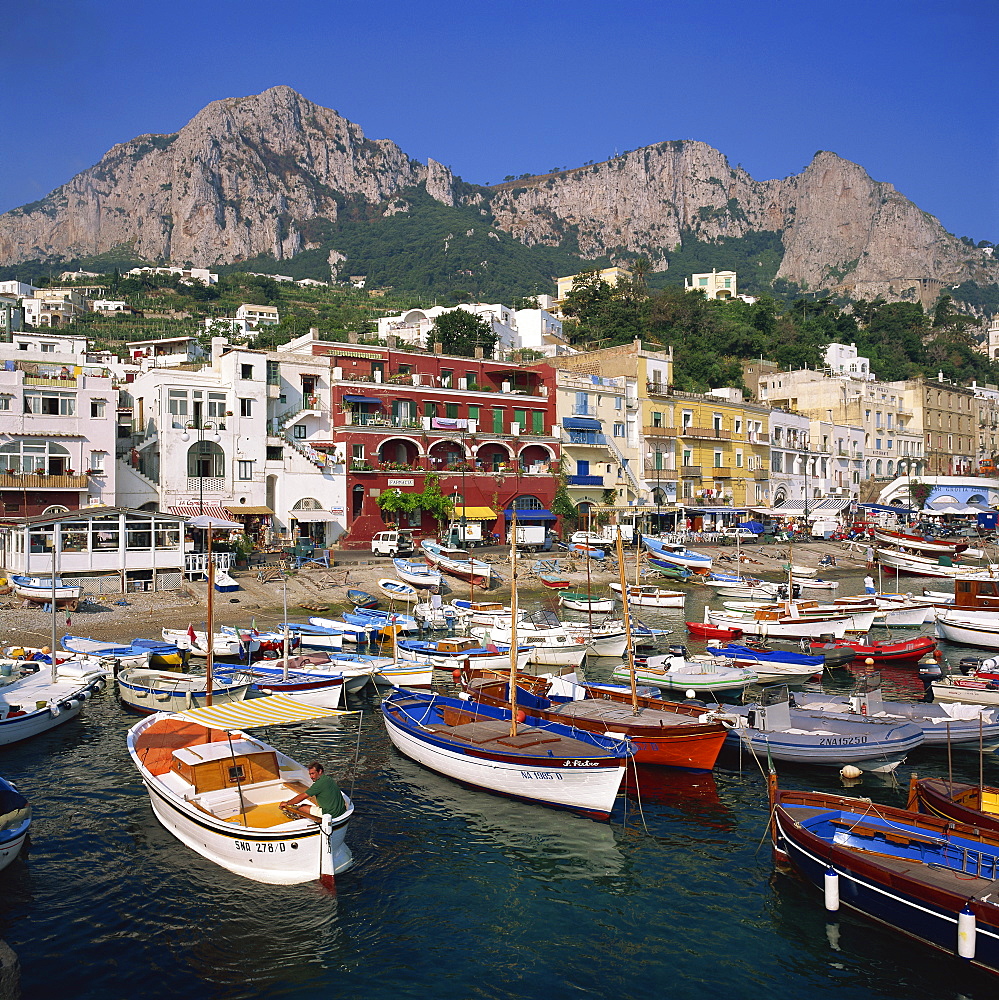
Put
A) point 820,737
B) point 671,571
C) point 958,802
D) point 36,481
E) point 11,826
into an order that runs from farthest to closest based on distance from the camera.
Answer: point 671,571 → point 36,481 → point 820,737 → point 958,802 → point 11,826

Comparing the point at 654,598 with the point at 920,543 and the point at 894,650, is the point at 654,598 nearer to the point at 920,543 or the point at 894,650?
the point at 894,650

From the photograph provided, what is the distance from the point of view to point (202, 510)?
152 feet

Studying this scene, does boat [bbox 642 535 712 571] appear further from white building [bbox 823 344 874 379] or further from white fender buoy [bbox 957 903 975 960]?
white building [bbox 823 344 874 379]

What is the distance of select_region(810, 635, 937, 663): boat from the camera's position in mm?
32344

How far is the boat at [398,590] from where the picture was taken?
41812 millimetres

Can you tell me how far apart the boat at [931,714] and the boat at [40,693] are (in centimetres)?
2128

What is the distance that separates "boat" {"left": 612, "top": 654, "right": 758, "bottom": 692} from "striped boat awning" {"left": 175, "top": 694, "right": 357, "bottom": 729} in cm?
1334

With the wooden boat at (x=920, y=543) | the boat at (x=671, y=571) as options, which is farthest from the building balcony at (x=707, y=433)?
the boat at (x=671, y=571)

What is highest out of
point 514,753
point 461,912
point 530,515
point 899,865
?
point 530,515

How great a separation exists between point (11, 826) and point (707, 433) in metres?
65.5

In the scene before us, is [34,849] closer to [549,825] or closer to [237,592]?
[549,825]

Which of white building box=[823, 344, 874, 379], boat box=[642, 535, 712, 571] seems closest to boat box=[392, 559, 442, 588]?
boat box=[642, 535, 712, 571]

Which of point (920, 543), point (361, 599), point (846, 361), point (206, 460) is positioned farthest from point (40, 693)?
point (846, 361)

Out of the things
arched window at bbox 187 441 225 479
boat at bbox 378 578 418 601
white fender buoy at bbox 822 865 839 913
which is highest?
arched window at bbox 187 441 225 479
